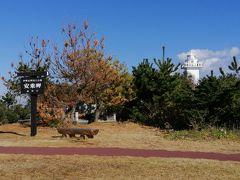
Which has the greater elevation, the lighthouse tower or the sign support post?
the lighthouse tower

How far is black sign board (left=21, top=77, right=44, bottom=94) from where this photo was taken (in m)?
21.1

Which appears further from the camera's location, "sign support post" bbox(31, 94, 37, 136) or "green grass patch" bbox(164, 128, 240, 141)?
"sign support post" bbox(31, 94, 37, 136)

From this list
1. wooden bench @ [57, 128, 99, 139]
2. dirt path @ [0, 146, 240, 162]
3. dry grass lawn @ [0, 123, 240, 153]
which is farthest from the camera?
wooden bench @ [57, 128, 99, 139]

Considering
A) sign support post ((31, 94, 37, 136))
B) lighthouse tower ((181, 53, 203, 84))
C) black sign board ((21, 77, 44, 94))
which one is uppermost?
lighthouse tower ((181, 53, 203, 84))

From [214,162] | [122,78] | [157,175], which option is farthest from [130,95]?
[157,175]

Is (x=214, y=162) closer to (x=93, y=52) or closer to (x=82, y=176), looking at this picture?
(x=82, y=176)

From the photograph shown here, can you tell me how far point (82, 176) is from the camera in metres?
10.8

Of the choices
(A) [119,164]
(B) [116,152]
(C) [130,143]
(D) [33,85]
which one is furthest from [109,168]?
(D) [33,85]

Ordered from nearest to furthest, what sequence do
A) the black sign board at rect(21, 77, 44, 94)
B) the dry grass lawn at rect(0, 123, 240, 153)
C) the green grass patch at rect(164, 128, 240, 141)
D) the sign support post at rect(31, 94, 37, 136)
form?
the dry grass lawn at rect(0, 123, 240, 153)
the green grass patch at rect(164, 128, 240, 141)
the sign support post at rect(31, 94, 37, 136)
the black sign board at rect(21, 77, 44, 94)

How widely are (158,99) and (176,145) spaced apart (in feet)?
34.0

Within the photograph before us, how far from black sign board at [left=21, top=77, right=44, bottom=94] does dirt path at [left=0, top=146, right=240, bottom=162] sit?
5.25 metres

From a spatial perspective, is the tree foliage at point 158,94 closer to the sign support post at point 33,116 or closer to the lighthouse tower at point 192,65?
the sign support post at point 33,116

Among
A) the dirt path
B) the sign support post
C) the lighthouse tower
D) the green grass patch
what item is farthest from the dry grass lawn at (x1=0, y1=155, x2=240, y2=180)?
the lighthouse tower

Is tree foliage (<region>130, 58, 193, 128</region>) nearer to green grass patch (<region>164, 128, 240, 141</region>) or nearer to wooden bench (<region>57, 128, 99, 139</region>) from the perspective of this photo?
green grass patch (<region>164, 128, 240, 141</region>)
